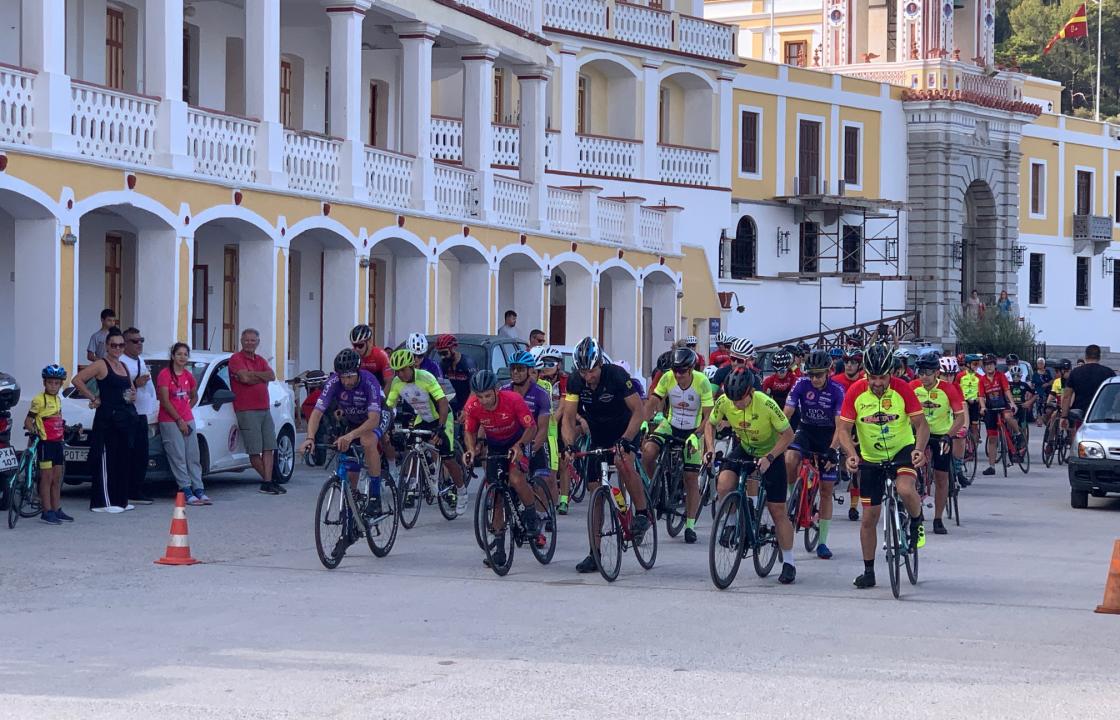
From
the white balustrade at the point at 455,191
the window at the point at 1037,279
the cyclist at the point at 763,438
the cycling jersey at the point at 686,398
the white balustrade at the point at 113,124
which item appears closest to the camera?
the cyclist at the point at 763,438

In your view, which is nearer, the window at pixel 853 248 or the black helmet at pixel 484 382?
the black helmet at pixel 484 382

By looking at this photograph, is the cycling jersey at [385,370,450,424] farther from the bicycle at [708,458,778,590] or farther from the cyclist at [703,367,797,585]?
the bicycle at [708,458,778,590]

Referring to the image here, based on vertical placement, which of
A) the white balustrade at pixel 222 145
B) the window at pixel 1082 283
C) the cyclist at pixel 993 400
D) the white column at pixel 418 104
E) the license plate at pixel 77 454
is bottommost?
the license plate at pixel 77 454

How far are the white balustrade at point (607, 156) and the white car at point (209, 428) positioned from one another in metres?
22.3

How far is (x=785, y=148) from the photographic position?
181 feet

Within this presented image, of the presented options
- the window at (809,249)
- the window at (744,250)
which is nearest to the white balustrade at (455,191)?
the window at (744,250)

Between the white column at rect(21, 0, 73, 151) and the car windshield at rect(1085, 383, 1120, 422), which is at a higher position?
the white column at rect(21, 0, 73, 151)

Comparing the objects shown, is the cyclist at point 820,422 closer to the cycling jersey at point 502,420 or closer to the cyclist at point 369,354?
the cycling jersey at point 502,420

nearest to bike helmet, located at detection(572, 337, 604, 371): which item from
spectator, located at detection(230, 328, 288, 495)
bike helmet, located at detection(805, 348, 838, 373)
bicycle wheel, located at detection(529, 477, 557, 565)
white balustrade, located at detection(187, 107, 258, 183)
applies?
bicycle wheel, located at detection(529, 477, 557, 565)

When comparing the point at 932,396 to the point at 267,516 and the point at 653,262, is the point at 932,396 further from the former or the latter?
the point at 653,262

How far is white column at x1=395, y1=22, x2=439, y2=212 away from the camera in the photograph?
32.6m

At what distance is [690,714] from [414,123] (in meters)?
24.9

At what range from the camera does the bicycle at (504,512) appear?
14.3 m

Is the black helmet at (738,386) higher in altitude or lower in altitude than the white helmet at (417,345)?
lower
